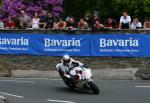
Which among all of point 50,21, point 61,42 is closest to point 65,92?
point 61,42

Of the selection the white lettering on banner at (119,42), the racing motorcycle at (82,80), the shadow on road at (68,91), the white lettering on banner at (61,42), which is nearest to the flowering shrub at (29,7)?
the white lettering on banner at (61,42)

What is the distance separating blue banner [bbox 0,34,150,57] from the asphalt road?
3629mm

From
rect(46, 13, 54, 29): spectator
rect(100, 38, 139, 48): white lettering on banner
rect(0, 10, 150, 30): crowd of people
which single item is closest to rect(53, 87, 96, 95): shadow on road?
rect(100, 38, 139, 48): white lettering on banner

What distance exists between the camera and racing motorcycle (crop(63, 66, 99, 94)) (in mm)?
19156

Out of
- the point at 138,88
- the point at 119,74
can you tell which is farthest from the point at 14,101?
the point at 119,74

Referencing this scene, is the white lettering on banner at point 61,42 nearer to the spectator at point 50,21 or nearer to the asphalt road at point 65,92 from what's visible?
the spectator at point 50,21

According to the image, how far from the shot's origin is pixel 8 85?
22094mm

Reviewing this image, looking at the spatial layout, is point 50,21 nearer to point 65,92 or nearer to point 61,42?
point 61,42

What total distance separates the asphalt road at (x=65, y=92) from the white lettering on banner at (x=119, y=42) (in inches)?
144

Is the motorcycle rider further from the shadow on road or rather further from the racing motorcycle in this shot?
the shadow on road

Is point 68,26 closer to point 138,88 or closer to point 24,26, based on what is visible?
point 24,26

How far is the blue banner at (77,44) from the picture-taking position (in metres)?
26.2

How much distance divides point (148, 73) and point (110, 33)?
326 centimetres

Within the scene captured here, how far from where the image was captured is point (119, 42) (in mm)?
26469
